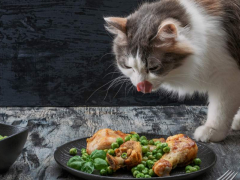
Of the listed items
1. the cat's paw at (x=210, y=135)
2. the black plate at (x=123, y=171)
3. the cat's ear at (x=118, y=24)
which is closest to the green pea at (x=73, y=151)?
the black plate at (x=123, y=171)

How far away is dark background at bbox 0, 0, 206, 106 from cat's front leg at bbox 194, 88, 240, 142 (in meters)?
0.89

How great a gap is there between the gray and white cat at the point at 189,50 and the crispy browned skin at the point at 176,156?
31cm

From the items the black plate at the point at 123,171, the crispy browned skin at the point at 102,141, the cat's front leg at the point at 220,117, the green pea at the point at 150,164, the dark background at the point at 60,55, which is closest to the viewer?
the black plate at the point at 123,171

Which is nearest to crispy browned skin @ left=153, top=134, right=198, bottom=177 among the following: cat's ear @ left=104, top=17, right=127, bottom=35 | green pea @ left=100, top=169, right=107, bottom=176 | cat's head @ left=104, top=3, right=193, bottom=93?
green pea @ left=100, top=169, right=107, bottom=176

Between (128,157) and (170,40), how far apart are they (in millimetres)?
541

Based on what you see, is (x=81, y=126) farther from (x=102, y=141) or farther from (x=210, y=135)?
(x=210, y=135)

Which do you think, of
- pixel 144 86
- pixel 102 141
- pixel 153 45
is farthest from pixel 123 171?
pixel 153 45

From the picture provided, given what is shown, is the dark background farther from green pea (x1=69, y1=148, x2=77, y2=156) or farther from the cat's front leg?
green pea (x1=69, y1=148, x2=77, y2=156)

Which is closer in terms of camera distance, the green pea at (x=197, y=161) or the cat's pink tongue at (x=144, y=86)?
the green pea at (x=197, y=161)

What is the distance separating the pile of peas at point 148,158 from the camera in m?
1.52

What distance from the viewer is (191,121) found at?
2.42 metres

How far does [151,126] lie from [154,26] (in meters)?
0.67

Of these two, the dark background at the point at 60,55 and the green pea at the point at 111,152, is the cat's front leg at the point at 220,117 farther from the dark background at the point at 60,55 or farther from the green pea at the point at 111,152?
the dark background at the point at 60,55

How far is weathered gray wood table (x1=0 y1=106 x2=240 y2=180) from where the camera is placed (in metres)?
1.67
